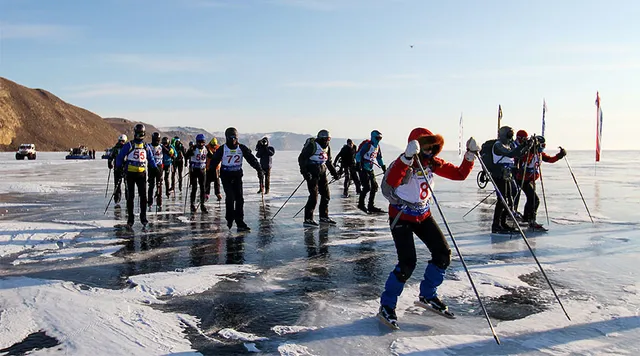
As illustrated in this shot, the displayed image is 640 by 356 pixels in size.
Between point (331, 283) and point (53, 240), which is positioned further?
point (53, 240)

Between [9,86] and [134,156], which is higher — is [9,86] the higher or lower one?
the higher one

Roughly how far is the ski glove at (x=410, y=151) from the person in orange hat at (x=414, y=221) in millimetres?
118

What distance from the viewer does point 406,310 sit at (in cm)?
488

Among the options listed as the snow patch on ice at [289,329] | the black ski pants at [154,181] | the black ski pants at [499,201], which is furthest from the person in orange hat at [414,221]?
the black ski pants at [154,181]

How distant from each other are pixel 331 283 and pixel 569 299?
8.51ft

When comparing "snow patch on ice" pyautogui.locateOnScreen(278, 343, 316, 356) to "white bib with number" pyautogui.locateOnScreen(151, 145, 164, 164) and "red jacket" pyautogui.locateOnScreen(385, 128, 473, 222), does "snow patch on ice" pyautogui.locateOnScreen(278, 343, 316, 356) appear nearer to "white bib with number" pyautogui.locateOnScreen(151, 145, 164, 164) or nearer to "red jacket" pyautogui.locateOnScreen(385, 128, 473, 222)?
"red jacket" pyautogui.locateOnScreen(385, 128, 473, 222)

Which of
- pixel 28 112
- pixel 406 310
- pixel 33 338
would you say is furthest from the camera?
pixel 28 112

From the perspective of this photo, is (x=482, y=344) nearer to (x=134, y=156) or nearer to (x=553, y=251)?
(x=553, y=251)

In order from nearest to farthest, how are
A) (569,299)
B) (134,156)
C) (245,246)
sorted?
1. (569,299)
2. (245,246)
3. (134,156)

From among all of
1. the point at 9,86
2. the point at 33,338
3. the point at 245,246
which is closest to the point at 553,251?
the point at 245,246

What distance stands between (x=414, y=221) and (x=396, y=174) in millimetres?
530

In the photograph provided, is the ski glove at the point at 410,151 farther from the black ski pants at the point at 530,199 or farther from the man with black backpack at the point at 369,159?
the man with black backpack at the point at 369,159

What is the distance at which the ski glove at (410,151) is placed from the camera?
4.24 meters

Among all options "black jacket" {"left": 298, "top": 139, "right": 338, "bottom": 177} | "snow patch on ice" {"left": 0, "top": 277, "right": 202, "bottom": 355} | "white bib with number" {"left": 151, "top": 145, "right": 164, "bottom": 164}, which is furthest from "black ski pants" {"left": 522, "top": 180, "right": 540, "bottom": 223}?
"white bib with number" {"left": 151, "top": 145, "right": 164, "bottom": 164}
